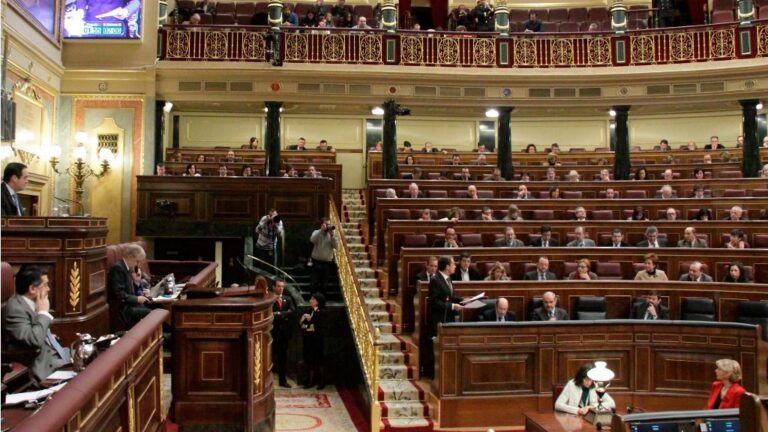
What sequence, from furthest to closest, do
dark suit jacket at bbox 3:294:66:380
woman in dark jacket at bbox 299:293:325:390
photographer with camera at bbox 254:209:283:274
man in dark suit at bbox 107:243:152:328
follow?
photographer with camera at bbox 254:209:283:274 → woman in dark jacket at bbox 299:293:325:390 → man in dark suit at bbox 107:243:152:328 → dark suit jacket at bbox 3:294:66:380

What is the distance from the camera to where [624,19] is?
12750 millimetres

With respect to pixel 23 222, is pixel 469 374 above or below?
below

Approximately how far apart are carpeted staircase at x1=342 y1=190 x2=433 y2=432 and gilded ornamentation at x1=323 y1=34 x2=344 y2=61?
4475 millimetres

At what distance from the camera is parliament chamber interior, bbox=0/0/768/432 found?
14.8ft

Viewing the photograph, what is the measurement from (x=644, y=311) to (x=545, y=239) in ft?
5.81

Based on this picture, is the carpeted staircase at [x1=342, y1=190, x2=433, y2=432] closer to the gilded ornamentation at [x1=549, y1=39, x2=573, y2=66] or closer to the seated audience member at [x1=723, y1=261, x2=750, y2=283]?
the seated audience member at [x1=723, y1=261, x2=750, y2=283]

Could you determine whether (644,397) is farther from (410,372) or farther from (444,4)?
(444,4)

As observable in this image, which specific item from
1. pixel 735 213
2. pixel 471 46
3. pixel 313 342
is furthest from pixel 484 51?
pixel 313 342

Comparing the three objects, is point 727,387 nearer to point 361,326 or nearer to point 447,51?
point 361,326

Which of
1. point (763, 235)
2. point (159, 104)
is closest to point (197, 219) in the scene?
point (159, 104)

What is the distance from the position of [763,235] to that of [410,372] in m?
4.96

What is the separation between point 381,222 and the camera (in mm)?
9445

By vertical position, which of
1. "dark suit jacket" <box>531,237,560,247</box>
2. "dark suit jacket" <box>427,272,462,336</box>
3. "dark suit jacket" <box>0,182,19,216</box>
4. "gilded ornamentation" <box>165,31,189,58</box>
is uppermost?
"gilded ornamentation" <box>165,31,189,58</box>

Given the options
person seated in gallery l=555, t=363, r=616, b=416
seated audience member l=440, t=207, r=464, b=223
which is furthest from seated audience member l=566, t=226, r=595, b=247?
person seated in gallery l=555, t=363, r=616, b=416
